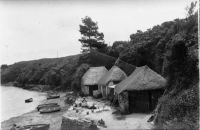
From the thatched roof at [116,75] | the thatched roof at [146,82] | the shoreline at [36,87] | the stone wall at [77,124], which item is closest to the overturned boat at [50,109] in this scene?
the thatched roof at [116,75]

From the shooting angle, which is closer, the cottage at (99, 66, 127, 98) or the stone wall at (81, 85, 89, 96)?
the cottage at (99, 66, 127, 98)

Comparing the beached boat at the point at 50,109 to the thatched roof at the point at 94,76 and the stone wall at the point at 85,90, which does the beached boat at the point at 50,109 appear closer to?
the stone wall at the point at 85,90

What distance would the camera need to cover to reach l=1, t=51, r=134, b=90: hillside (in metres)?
49.8

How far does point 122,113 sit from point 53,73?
49.0m

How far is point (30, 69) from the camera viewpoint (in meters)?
89.1

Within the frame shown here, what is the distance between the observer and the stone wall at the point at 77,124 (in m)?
17.2

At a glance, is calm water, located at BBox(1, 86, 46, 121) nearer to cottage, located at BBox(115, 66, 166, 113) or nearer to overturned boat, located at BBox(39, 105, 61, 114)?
overturned boat, located at BBox(39, 105, 61, 114)

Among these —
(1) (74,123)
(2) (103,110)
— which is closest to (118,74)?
(2) (103,110)

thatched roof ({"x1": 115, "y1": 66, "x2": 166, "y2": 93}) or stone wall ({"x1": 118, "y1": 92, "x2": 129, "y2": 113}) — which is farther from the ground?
thatched roof ({"x1": 115, "y1": 66, "x2": 166, "y2": 93})

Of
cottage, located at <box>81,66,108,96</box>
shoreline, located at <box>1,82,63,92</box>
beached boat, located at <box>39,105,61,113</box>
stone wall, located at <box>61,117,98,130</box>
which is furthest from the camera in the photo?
shoreline, located at <box>1,82,63,92</box>

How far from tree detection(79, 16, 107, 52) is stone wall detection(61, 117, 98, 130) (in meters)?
42.9

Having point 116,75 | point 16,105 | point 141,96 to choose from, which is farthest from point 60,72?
point 141,96

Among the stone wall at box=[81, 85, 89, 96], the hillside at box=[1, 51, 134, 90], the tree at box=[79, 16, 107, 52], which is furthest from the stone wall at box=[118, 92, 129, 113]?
the tree at box=[79, 16, 107, 52]

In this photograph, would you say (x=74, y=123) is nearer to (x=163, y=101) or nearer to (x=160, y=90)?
(x=163, y=101)
